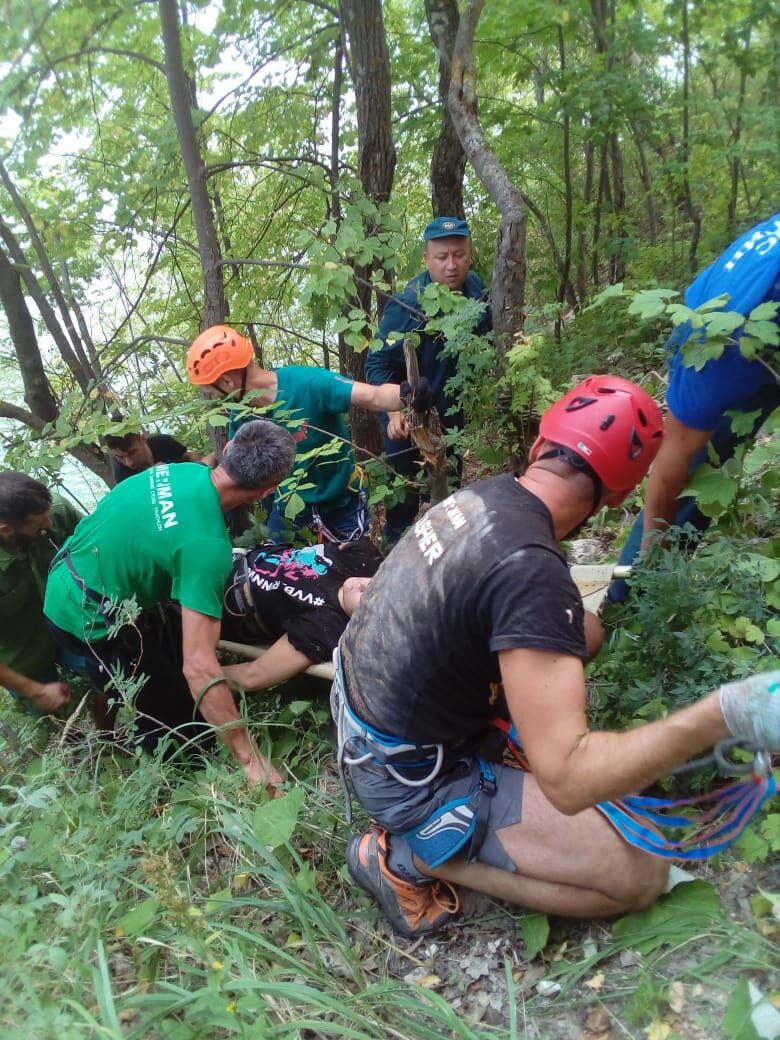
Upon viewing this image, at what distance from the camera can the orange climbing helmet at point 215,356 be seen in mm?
3689

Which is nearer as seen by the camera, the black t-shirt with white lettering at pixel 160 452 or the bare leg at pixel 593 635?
the bare leg at pixel 593 635

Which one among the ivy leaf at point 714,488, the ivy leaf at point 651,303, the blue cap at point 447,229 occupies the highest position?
the blue cap at point 447,229

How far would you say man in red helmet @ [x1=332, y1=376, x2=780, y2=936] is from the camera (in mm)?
1553

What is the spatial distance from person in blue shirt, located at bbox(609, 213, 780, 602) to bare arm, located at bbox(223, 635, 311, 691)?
1.42m

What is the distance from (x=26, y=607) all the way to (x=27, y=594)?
0.07 m

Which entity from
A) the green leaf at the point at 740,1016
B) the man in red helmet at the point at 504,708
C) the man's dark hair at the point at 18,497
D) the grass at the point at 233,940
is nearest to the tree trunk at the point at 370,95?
the man's dark hair at the point at 18,497

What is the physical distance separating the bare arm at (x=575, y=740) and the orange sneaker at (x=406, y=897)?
795mm

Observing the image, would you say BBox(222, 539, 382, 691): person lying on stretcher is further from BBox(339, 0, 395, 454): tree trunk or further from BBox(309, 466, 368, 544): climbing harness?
BBox(339, 0, 395, 454): tree trunk

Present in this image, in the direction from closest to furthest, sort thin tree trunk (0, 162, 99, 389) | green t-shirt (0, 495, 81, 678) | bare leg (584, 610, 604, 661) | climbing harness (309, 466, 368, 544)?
bare leg (584, 610, 604, 661) → green t-shirt (0, 495, 81, 678) → climbing harness (309, 466, 368, 544) → thin tree trunk (0, 162, 99, 389)

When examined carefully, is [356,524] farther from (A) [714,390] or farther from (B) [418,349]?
(A) [714,390]

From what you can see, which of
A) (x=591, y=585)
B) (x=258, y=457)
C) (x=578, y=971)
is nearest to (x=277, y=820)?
(x=578, y=971)

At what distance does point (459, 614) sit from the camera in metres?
1.75

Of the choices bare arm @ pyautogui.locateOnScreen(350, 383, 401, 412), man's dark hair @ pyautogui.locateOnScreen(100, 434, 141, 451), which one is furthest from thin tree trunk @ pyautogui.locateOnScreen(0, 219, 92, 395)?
bare arm @ pyautogui.locateOnScreen(350, 383, 401, 412)

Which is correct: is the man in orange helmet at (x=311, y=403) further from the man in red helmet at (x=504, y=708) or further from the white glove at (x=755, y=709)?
the white glove at (x=755, y=709)
